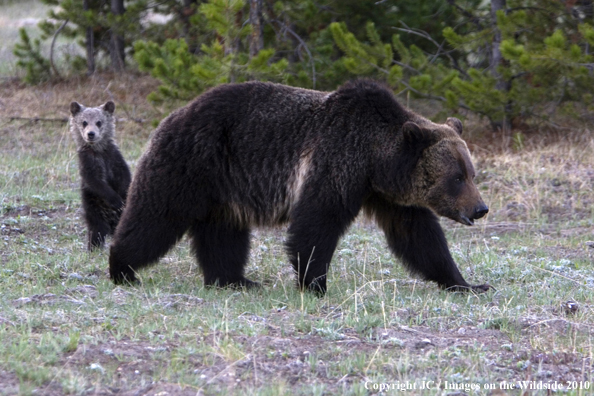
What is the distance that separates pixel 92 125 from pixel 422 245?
4.58 m

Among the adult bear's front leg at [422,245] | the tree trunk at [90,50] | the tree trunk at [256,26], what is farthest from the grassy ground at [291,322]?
the tree trunk at [90,50]

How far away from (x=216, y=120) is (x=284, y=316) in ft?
6.34

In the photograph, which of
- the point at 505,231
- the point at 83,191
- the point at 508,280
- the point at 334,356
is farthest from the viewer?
Answer: the point at 505,231

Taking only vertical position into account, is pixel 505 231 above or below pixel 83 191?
below

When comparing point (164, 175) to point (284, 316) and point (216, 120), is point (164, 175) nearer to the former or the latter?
point (216, 120)

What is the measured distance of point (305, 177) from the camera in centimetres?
605

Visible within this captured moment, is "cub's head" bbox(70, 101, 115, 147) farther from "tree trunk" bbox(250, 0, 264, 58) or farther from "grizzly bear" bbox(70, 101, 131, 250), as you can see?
"tree trunk" bbox(250, 0, 264, 58)

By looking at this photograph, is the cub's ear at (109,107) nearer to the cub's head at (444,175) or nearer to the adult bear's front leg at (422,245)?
the adult bear's front leg at (422,245)

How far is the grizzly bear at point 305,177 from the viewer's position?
5.97 meters

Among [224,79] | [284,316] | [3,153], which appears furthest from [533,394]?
[3,153]

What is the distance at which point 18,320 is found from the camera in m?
4.78

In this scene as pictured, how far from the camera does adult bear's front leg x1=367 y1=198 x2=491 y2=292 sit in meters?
6.28

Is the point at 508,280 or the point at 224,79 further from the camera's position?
the point at 224,79

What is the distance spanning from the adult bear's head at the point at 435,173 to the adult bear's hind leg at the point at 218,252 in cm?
153
